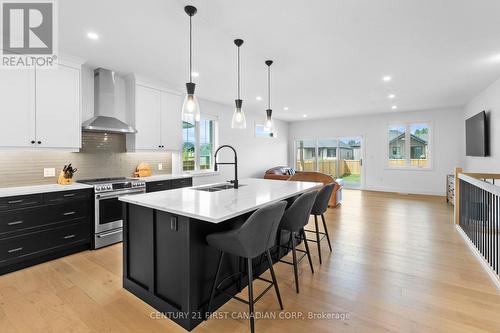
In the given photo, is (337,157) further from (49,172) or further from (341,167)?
(49,172)

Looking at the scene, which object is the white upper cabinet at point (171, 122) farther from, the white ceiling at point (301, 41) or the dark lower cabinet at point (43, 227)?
the dark lower cabinet at point (43, 227)

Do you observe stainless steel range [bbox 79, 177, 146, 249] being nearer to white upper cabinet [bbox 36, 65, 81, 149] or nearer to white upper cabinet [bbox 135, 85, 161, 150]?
white upper cabinet [bbox 36, 65, 81, 149]

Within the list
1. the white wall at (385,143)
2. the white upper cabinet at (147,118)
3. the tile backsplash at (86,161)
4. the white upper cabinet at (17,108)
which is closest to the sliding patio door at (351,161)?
the white wall at (385,143)

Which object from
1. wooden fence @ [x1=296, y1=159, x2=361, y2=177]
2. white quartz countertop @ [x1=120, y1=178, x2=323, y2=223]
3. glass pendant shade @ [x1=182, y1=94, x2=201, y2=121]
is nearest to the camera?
white quartz countertop @ [x1=120, y1=178, x2=323, y2=223]

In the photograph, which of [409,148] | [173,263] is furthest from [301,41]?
[409,148]

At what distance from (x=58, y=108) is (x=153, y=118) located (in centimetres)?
143

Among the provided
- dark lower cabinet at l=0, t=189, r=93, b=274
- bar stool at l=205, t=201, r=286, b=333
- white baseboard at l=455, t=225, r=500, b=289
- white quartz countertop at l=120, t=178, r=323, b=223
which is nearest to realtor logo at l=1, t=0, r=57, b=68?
dark lower cabinet at l=0, t=189, r=93, b=274

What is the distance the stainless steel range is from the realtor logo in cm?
172

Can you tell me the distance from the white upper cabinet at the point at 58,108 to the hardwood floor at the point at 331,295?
1.60 metres

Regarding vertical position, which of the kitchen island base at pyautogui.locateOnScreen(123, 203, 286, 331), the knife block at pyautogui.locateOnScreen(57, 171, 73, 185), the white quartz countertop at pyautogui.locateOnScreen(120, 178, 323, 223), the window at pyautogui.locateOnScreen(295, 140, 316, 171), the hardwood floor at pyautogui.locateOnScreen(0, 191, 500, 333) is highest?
the window at pyautogui.locateOnScreen(295, 140, 316, 171)

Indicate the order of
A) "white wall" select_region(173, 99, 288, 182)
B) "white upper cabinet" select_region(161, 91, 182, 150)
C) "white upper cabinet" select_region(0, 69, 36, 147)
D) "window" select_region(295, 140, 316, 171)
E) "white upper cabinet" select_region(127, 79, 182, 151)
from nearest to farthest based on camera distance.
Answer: "white upper cabinet" select_region(0, 69, 36, 147)
"white upper cabinet" select_region(127, 79, 182, 151)
"white upper cabinet" select_region(161, 91, 182, 150)
"white wall" select_region(173, 99, 288, 182)
"window" select_region(295, 140, 316, 171)

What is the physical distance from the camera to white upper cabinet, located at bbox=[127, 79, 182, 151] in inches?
167

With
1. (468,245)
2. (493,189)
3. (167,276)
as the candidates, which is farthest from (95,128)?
(468,245)

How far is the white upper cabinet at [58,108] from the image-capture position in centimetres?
318
